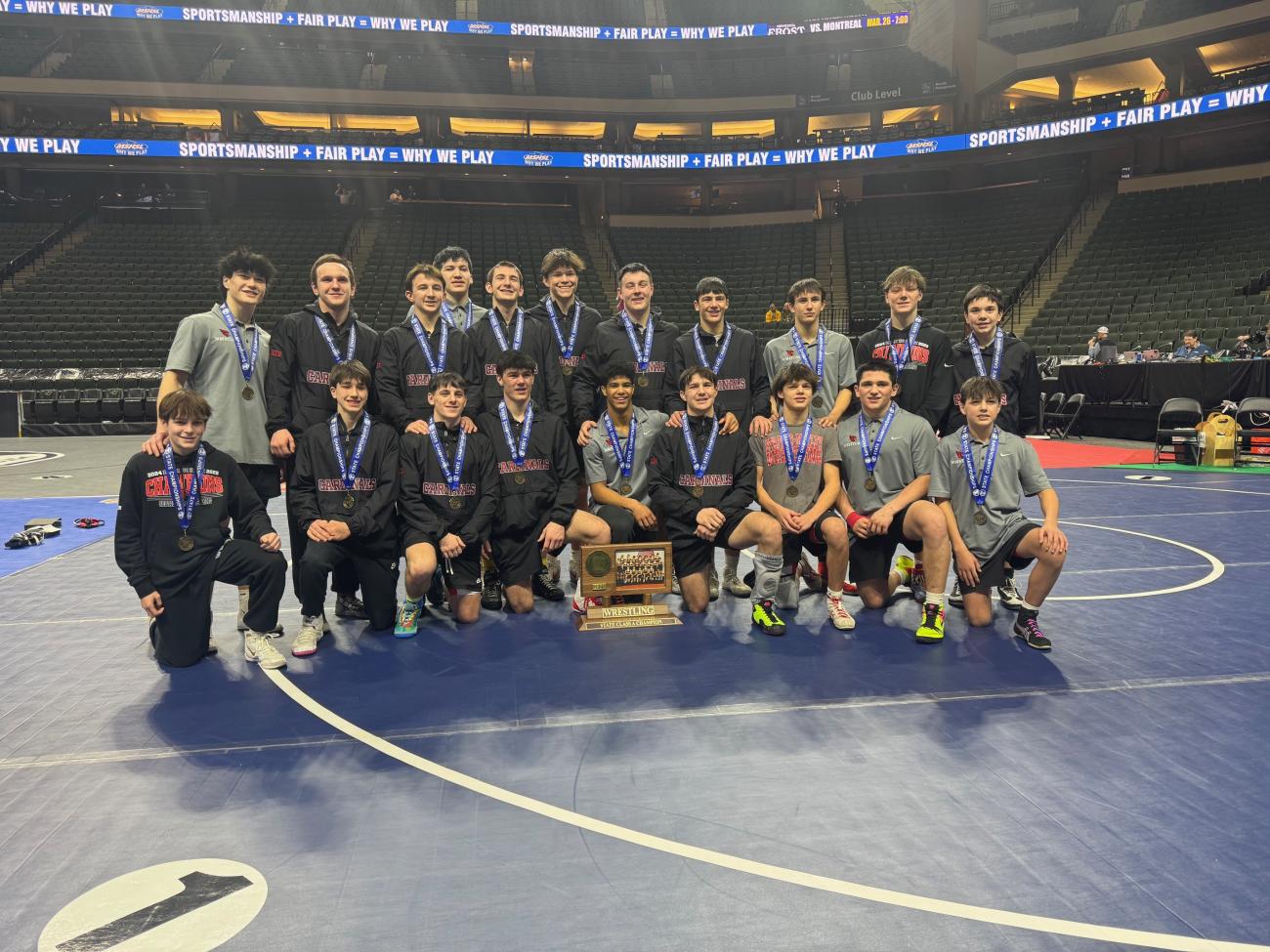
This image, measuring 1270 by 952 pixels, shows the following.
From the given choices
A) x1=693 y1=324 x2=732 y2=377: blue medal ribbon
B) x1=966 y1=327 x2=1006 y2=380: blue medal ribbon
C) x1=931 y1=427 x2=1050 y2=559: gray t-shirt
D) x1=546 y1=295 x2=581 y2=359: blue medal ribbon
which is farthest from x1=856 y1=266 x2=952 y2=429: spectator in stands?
x1=546 y1=295 x2=581 y2=359: blue medal ribbon

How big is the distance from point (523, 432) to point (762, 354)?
1.69 m

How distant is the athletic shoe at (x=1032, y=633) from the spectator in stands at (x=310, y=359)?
3.66 meters

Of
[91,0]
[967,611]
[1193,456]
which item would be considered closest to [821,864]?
[967,611]

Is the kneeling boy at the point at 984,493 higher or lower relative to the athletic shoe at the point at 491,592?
higher

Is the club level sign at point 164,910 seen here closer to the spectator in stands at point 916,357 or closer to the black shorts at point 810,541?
the black shorts at point 810,541

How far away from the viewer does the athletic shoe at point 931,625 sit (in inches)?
168

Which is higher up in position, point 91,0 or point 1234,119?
point 91,0

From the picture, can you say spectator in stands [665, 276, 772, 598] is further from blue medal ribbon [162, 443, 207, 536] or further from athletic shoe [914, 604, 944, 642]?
blue medal ribbon [162, 443, 207, 536]

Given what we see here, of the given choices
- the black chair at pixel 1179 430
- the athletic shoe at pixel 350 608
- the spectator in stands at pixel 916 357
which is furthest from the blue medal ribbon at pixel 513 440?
the black chair at pixel 1179 430

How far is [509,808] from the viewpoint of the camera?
261 cm

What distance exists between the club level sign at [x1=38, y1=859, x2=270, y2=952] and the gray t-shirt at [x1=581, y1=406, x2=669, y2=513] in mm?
3094

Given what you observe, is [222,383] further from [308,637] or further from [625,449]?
[625,449]

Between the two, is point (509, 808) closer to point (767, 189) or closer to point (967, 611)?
point (967, 611)

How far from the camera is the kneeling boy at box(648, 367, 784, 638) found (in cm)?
483
